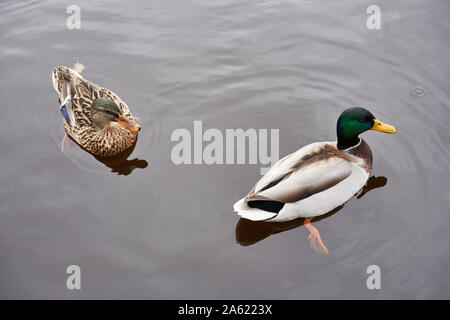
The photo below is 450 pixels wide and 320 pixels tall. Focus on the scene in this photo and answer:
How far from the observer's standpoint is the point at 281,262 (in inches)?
183

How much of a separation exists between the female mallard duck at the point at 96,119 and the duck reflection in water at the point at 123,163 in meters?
0.05

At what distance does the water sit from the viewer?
4555 millimetres

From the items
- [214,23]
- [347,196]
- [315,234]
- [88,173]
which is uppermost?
[214,23]

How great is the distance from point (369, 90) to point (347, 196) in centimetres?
213

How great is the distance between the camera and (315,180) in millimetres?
4723

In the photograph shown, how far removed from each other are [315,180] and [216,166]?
4.36 ft

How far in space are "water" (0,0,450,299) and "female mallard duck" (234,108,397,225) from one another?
0.94ft

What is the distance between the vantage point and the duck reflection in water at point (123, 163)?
5629mm

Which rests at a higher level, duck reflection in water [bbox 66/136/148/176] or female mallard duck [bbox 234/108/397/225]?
duck reflection in water [bbox 66/136/148/176]
